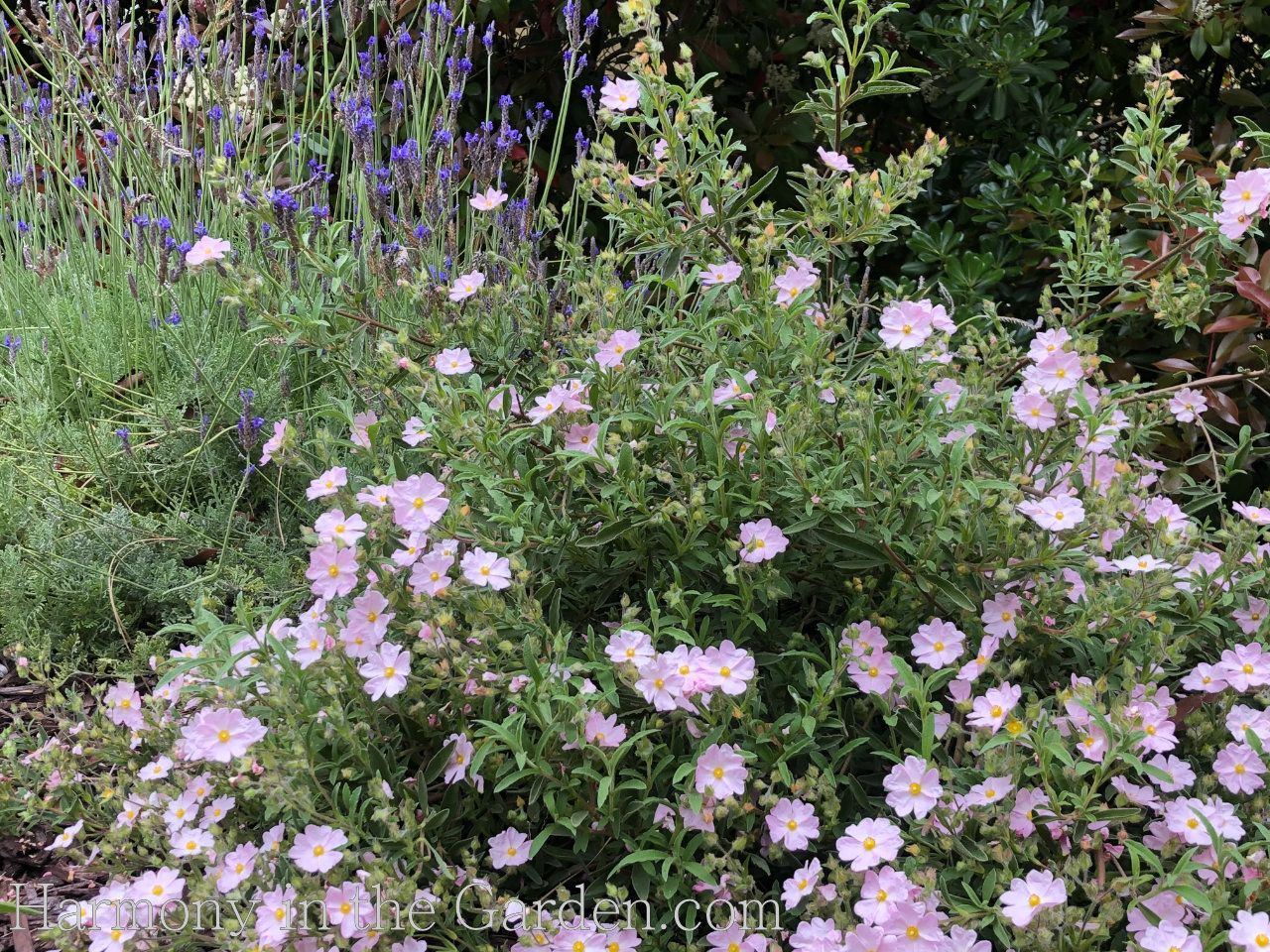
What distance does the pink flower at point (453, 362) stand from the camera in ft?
5.51

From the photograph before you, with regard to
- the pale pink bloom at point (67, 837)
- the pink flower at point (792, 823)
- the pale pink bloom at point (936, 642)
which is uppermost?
the pale pink bloom at point (936, 642)

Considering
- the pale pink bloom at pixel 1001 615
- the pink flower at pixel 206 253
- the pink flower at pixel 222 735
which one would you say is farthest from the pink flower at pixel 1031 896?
the pink flower at pixel 206 253

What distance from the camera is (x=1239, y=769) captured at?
141 centimetres

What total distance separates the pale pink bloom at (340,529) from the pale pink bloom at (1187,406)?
1317mm

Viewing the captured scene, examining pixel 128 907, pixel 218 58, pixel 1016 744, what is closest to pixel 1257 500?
pixel 1016 744

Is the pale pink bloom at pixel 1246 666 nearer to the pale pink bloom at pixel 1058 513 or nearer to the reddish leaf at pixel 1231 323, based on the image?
the pale pink bloom at pixel 1058 513

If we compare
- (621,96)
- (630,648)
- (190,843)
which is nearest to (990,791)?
(630,648)

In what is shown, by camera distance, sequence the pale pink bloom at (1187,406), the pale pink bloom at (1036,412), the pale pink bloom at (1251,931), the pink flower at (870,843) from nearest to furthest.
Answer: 1. the pale pink bloom at (1251,931)
2. the pink flower at (870,843)
3. the pale pink bloom at (1036,412)
4. the pale pink bloom at (1187,406)

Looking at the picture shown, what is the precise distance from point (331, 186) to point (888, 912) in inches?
149

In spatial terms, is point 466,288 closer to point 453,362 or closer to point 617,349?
→ point 453,362

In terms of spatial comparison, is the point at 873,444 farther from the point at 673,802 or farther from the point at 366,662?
the point at 366,662

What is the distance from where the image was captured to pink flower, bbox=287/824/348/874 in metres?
1.32

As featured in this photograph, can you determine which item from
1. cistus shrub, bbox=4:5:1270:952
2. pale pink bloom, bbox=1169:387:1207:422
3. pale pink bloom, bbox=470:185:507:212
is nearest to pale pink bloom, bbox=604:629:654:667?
cistus shrub, bbox=4:5:1270:952

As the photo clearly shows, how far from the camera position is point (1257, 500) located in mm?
1792
